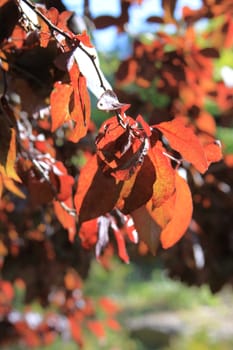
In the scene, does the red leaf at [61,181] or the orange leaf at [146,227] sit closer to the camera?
the orange leaf at [146,227]

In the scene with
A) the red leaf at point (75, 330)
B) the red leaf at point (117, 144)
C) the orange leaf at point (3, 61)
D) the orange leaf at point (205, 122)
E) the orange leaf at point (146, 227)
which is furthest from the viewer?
the red leaf at point (75, 330)

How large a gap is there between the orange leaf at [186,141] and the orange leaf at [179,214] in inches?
2.1

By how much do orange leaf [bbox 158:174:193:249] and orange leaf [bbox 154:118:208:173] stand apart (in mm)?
55

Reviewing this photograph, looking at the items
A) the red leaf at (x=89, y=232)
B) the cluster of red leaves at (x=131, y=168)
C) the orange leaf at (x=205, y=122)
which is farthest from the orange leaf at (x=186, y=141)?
the orange leaf at (x=205, y=122)

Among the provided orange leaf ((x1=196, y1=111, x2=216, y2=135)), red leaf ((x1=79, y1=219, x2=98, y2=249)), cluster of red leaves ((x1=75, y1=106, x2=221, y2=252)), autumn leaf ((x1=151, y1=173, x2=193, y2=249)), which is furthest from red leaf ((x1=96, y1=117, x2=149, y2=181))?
orange leaf ((x1=196, y1=111, x2=216, y2=135))

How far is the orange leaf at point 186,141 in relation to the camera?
28.8 inches

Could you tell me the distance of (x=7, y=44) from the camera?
948mm

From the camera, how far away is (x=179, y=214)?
0.80m

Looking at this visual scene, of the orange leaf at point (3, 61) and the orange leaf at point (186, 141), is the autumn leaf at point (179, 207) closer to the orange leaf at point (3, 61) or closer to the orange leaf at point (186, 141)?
the orange leaf at point (186, 141)

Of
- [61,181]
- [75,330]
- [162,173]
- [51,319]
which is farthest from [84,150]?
[51,319]

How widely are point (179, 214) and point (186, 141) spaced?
105 millimetres

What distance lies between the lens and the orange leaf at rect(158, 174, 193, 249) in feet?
2.57

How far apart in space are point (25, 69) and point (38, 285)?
134 centimetres

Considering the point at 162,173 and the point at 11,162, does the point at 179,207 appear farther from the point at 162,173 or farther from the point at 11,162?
the point at 11,162
